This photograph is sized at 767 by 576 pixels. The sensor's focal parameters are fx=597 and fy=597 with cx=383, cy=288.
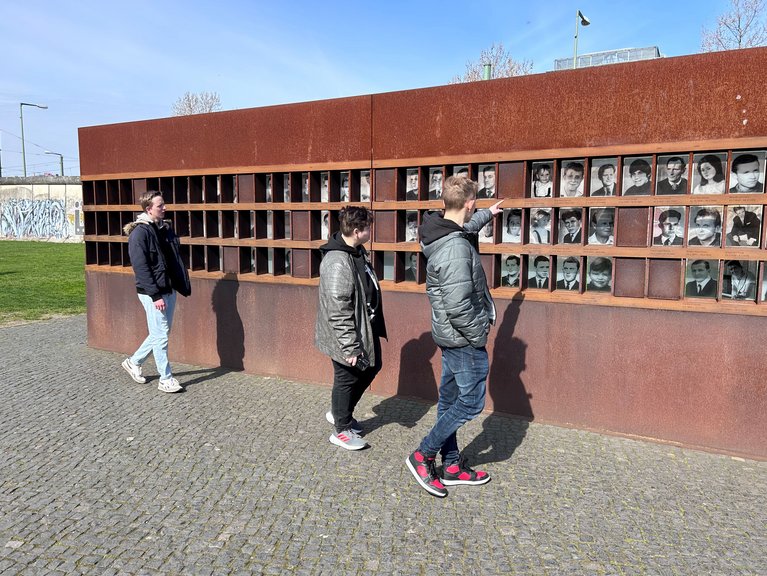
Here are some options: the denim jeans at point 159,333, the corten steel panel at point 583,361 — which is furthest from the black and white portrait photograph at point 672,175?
the denim jeans at point 159,333

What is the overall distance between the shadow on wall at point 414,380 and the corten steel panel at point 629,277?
1599 millimetres

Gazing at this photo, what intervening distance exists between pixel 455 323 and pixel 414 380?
2.09m

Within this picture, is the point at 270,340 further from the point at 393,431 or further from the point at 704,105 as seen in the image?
the point at 704,105

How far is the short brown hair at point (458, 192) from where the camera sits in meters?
3.52

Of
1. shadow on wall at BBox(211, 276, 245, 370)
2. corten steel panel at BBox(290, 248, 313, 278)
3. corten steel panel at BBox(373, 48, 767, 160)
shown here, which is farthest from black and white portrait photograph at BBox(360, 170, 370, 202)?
shadow on wall at BBox(211, 276, 245, 370)

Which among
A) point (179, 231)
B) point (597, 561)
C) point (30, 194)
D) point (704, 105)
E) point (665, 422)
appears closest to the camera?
point (597, 561)

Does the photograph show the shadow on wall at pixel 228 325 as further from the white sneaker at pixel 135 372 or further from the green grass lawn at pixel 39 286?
the green grass lawn at pixel 39 286

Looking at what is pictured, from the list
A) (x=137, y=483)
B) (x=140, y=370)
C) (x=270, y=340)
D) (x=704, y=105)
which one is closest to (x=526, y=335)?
(x=704, y=105)

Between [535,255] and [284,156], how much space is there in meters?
2.62

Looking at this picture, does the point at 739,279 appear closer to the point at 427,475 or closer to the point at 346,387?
the point at 427,475

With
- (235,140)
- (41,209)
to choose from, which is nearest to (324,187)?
(235,140)

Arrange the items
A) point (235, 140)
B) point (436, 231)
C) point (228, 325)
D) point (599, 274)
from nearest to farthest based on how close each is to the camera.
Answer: point (436, 231), point (599, 274), point (235, 140), point (228, 325)

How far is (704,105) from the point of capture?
4.08m

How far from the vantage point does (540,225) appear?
15.7ft
